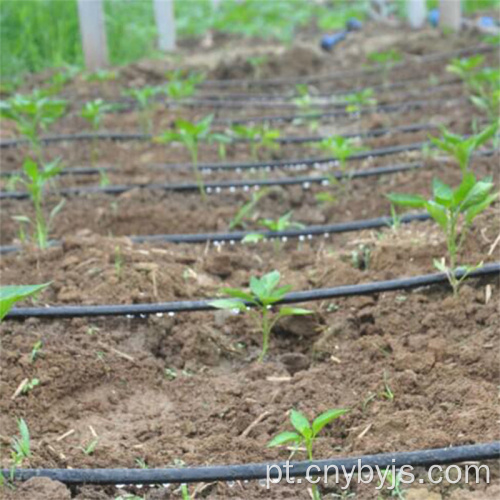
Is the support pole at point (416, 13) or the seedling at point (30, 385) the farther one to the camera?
→ the support pole at point (416, 13)

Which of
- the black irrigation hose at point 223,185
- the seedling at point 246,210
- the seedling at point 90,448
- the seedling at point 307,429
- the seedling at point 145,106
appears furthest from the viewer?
the seedling at point 145,106

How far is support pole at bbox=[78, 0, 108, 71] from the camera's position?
760 cm

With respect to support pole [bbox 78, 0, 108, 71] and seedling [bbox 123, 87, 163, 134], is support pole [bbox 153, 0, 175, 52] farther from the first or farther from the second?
seedling [bbox 123, 87, 163, 134]

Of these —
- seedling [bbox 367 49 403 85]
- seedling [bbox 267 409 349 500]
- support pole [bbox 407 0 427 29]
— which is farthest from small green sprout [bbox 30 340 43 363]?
support pole [bbox 407 0 427 29]

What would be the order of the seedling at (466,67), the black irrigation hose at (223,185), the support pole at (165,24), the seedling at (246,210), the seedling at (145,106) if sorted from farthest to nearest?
the support pole at (165,24) < the seedling at (145,106) < the seedling at (466,67) < the black irrigation hose at (223,185) < the seedling at (246,210)

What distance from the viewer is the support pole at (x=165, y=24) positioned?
9.29m

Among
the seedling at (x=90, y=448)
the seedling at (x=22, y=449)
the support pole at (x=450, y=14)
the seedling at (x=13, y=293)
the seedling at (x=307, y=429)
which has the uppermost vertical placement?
the seedling at (x=13, y=293)

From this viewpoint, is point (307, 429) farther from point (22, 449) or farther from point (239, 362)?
point (239, 362)

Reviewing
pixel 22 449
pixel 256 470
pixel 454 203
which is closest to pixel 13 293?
pixel 22 449

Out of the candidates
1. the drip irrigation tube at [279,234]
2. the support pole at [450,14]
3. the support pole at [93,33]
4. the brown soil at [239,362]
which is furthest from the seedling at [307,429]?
the support pole at [450,14]

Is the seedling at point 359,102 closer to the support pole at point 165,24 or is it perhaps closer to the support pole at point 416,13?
the support pole at point 165,24

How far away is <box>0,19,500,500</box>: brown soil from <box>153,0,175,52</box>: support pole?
5.50 m

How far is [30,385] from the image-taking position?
110 inches

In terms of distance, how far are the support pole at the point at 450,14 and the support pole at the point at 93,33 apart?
124 inches
